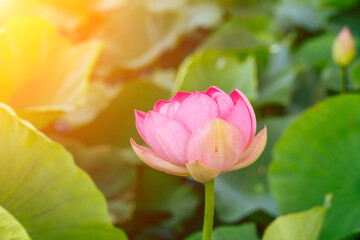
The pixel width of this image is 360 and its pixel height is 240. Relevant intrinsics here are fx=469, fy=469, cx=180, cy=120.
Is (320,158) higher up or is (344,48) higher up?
(344,48)

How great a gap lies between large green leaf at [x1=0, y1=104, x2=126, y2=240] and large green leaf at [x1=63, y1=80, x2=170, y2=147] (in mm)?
360

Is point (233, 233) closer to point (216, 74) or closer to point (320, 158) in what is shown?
point (320, 158)

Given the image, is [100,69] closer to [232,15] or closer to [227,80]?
[227,80]

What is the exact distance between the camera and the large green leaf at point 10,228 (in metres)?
0.36

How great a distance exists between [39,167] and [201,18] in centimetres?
76

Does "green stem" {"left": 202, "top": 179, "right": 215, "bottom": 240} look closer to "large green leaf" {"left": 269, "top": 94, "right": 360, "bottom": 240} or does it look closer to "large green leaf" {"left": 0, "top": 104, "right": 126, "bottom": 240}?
"large green leaf" {"left": 0, "top": 104, "right": 126, "bottom": 240}

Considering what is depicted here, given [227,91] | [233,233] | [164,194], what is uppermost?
[227,91]

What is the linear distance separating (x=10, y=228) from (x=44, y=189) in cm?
8

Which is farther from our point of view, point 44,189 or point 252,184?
point 252,184

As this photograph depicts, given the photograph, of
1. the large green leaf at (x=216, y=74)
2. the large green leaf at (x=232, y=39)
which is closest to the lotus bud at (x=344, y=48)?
the large green leaf at (x=216, y=74)

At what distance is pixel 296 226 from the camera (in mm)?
426

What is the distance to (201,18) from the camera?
112cm

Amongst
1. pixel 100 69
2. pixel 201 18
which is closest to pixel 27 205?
pixel 100 69

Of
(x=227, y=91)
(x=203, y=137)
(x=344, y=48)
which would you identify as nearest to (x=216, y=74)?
(x=227, y=91)
